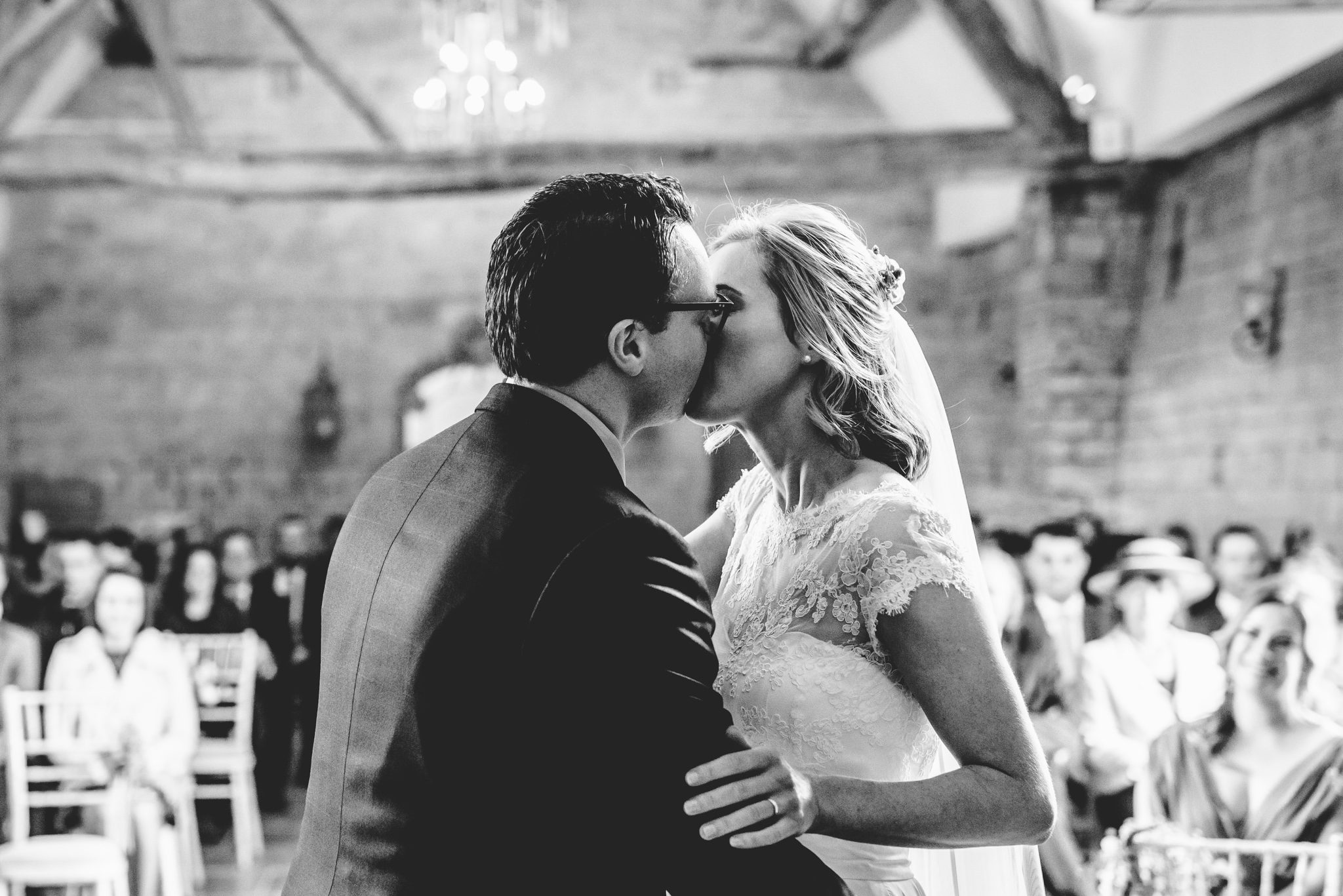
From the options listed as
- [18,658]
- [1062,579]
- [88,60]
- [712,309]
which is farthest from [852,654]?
[88,60]

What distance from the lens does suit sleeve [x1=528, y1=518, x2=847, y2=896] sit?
3.91ft

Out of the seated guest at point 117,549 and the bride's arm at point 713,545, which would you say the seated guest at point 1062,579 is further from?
the seated guest at point 117,549

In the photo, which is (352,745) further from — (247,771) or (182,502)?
(182,502)

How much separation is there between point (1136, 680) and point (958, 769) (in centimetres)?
304

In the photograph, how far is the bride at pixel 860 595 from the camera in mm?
1495

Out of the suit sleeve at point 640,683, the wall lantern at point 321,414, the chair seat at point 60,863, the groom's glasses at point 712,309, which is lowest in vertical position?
the chair seat at point 60,863

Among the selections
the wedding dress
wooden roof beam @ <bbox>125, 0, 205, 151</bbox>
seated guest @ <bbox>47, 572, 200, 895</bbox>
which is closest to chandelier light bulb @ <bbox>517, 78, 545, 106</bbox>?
wooden roof beam @ <bbox>125, 0, 205, 151</bbox>

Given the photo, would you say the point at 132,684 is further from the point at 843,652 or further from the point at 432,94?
→ the point at 432,94

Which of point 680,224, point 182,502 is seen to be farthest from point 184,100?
point 680,224

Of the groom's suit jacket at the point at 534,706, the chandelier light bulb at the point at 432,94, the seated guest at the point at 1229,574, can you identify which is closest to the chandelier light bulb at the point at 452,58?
the chandelier light bulb at the point at 432,94

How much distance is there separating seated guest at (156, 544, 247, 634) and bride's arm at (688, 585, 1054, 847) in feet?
18.1

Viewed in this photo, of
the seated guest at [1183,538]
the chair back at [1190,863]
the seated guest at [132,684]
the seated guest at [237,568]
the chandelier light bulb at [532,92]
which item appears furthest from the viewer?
the chandelier light bulb at [532,92]

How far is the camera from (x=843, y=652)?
171 cm

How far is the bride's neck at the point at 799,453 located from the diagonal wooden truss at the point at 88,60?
6647mm
